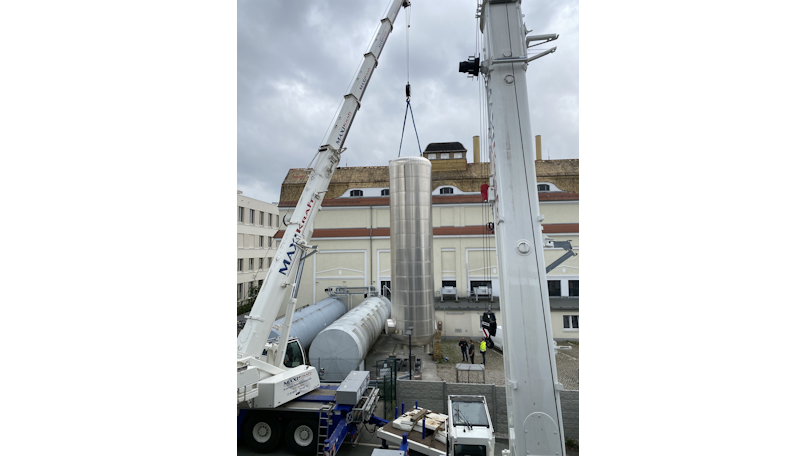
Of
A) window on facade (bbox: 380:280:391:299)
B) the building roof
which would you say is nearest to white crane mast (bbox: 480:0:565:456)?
window on facade (bbox: 380:280:391:299)

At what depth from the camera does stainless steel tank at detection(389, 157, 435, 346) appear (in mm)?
15298

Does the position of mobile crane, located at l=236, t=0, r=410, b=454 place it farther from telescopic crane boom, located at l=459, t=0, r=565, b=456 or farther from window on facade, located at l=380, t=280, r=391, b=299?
window on facade, located at l=380, t=280, r=391, b=299

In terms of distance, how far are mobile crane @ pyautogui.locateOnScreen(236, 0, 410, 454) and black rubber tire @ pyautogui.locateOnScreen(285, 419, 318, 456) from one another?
19mm

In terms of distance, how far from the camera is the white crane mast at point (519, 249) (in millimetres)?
3996

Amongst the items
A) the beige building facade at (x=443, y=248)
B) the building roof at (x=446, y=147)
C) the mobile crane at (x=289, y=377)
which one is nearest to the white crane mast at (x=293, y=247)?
the mobile crane at (x=289, y=377)

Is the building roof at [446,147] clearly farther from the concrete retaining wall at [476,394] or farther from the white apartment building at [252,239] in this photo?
the concrete retaining wall at [476,394]
